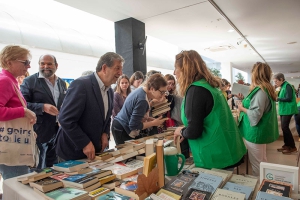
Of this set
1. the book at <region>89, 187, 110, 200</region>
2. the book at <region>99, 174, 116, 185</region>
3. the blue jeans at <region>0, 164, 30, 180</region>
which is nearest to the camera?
the book at <region>89, 187, 110, 200</region>

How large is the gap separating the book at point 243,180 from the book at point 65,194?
63 centimetres

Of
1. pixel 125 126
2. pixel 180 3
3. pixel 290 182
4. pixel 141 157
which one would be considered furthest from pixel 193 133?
pixel 180 3

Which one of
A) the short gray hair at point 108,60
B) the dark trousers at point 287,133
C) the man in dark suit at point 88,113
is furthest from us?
the dark trousers at point 287,133

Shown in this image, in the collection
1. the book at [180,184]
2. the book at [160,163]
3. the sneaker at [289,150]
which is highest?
the book at [160,163]

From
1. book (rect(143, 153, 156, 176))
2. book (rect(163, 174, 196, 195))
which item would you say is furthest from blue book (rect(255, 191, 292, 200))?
book (rect(143, 153, 156, 176))

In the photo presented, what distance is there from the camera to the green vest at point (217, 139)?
114 centimetres

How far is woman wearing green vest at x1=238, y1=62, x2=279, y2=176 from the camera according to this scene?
6.79 feet

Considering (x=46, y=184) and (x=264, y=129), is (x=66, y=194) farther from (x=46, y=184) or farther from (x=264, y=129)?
(x=264, y=129)

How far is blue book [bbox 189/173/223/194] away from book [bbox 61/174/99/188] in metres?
0.41

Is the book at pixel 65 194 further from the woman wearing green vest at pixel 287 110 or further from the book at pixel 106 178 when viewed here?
the woman wearing green vest at pixel 287 110

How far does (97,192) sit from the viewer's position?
0.84 metres

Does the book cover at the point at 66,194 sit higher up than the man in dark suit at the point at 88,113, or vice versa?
the man in dark suit at the point at 88,113

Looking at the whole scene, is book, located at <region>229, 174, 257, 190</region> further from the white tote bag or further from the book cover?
the white tote bag

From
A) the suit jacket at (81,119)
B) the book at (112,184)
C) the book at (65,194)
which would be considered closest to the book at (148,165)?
the book at (112,184)
